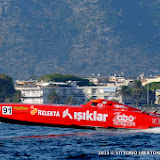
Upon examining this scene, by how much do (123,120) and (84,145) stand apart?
5.81 meters

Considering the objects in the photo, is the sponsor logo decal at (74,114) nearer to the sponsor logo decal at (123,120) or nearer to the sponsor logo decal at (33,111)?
the sponsor logo decal at (33,111)

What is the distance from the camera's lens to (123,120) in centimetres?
4806

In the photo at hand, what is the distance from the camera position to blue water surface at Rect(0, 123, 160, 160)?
39188 mm

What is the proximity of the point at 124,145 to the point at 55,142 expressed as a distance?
4.80 metres

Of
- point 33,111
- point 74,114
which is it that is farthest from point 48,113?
point 74,114

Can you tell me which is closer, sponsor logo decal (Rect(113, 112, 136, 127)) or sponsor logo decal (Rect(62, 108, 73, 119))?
sponsor logo decal (Rect(62, 108, 73, 119))

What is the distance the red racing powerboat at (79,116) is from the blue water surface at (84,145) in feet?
2.26

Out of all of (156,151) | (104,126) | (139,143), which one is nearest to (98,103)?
(104,126)

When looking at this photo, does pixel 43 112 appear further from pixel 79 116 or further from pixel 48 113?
pixel 79 116

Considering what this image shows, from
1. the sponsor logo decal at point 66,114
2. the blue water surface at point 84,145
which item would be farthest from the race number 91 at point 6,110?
the sponsor logo decal at point 66,114

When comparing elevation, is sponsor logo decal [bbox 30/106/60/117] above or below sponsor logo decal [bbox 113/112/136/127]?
above

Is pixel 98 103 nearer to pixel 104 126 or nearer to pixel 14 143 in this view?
pixel 104 126

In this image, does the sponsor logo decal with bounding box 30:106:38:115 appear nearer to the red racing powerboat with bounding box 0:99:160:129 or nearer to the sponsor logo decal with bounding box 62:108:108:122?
the red racing powerboat with bounding box 0:99:160:129

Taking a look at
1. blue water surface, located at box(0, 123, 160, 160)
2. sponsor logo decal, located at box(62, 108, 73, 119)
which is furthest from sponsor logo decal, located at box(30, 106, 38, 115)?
sponsor logo decal, located at box(62, 108, 73, 119)
